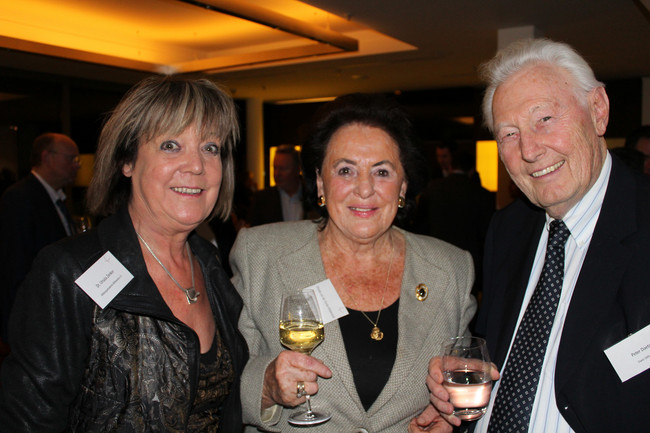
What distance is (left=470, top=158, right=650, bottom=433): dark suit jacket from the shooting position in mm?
1519

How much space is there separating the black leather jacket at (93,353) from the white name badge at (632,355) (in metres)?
1.28

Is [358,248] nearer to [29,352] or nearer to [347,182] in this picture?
[347,182]

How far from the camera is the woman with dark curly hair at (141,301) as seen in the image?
1.58 metres

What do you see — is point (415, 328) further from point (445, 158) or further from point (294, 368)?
point (445, 158)

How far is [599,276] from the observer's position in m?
1.62

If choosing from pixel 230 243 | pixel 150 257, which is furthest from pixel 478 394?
pixel 230 243

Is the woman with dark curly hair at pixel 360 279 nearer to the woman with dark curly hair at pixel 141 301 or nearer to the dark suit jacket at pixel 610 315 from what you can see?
the woman with dark curly hair at pixel 141 301

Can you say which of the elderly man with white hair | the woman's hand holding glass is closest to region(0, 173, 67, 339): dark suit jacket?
the woman's hand holding glass

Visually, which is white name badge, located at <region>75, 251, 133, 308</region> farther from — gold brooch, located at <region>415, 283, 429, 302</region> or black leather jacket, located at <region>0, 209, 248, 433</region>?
gold brooch, located at <region>415, 283, 429, 302</region>

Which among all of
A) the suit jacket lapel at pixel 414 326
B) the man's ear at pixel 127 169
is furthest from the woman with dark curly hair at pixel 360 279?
the man's ear at pixel 127 169

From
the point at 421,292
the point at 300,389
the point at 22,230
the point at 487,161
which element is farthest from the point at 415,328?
the point at 487,161

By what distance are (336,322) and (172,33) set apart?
8.34 m

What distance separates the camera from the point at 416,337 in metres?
2.04

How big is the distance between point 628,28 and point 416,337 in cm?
697
